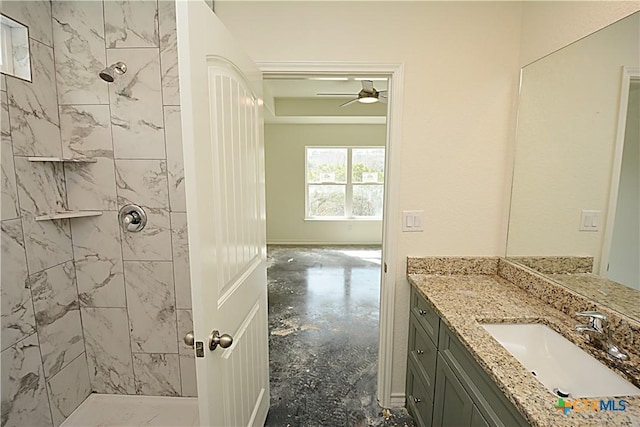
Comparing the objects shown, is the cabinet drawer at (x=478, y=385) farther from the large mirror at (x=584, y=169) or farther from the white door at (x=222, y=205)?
the white door at (x=222, y=205)

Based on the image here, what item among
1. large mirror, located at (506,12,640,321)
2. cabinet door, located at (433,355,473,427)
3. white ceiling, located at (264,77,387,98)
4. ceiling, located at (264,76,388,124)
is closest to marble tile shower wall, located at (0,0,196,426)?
cabinet door, located at (433,355,473,427)

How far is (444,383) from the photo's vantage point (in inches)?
53.4

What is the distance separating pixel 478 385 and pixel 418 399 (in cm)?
77

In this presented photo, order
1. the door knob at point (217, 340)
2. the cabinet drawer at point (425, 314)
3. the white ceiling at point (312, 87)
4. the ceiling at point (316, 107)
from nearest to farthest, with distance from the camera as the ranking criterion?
the door knob at point (217, 340)
the cabinet drawer at point (425, 314)
the white ceiling at point (312, 87)
the ceiling at point (316, 107)

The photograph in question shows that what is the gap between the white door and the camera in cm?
90

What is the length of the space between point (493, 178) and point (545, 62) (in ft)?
2.03

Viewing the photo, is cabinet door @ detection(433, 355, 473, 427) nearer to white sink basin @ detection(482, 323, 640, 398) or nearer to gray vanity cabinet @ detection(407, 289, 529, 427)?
gray vanity cabinet @ detection(407, 289, 529, 427)

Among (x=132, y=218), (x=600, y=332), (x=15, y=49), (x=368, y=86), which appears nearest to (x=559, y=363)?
(x=600, y=332)

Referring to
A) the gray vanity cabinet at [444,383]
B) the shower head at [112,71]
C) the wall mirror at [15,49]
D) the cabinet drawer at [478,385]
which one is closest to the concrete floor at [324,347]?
the gray vanity cabinet at [444,383]

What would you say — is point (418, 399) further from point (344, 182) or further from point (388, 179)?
point (344, 182)

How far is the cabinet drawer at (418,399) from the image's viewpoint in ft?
5.03

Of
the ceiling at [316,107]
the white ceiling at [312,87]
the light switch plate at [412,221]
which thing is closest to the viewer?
the light switch plate at [412,221]

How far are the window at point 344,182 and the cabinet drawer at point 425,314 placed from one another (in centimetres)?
464

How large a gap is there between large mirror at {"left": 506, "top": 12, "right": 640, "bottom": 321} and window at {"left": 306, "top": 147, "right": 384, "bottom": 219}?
4.71 meters
